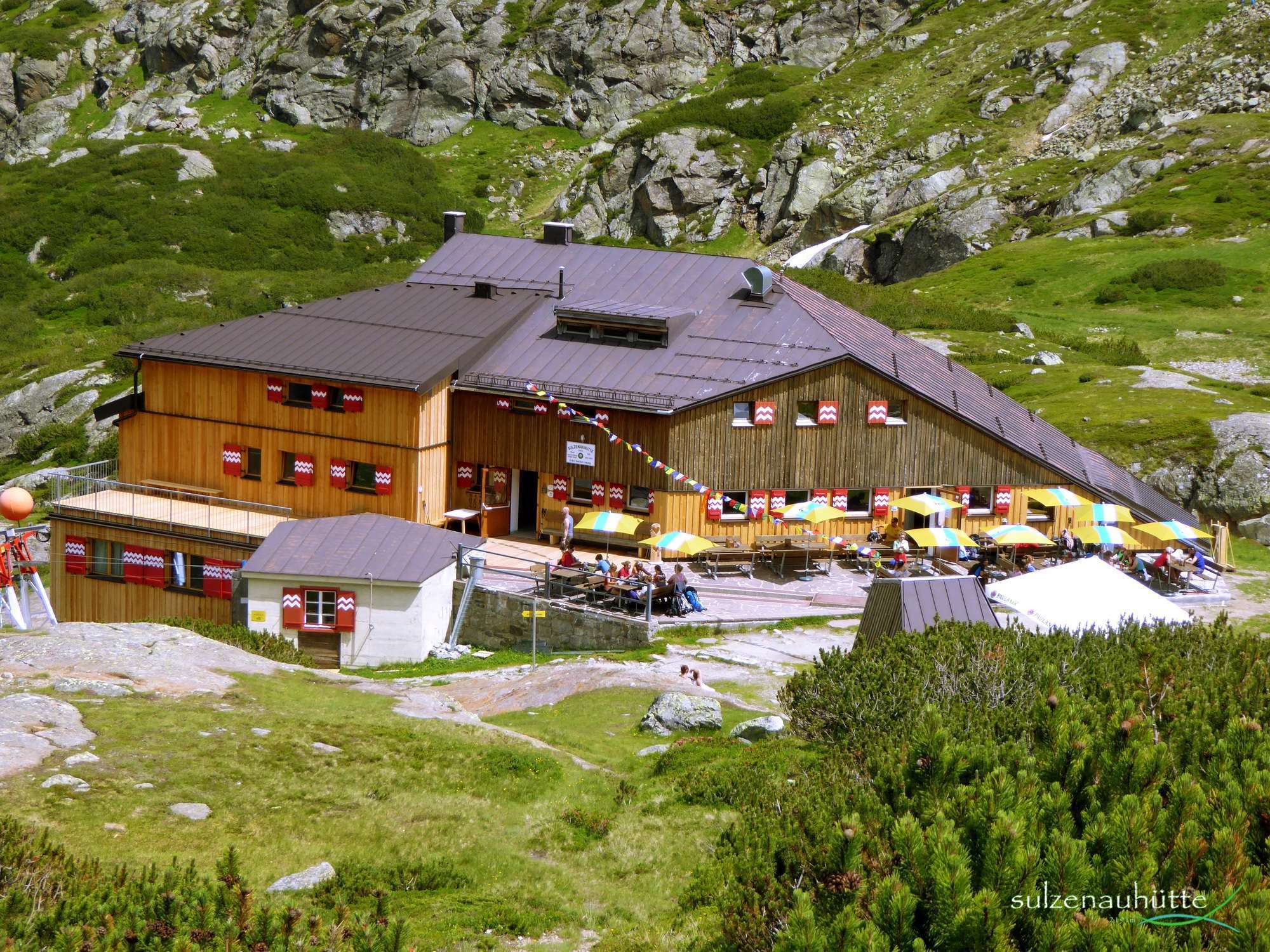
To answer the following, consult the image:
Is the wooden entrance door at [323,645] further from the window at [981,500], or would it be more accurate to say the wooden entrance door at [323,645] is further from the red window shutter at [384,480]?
the window at [981,500]

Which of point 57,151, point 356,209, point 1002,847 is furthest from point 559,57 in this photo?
point 1002,847

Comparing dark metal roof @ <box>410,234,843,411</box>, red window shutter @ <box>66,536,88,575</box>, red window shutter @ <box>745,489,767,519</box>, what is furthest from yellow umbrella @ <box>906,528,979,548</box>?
red window shutter @ <box>66,536,88,575</box>

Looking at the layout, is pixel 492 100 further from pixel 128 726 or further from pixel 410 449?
pixel 128 726

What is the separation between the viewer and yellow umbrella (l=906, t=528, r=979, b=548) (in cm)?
3825

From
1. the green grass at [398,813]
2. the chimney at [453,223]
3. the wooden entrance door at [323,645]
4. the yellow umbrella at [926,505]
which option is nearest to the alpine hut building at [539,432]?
the yellow umbrella at [926,505]

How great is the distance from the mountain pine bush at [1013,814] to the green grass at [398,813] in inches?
62.6

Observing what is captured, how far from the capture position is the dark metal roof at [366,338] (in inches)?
1706

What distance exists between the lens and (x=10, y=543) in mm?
33750

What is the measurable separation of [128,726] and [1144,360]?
5496cm

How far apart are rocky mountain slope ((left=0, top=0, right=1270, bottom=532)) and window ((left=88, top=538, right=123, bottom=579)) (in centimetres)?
2669

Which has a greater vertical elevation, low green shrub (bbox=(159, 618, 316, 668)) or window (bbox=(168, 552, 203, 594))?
window (bbox=(168, 552, 203, 594))

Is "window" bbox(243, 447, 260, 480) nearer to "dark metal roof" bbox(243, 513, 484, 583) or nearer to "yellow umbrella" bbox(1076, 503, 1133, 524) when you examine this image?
"dark metal roof" bbox(243, 513, 484, 583)

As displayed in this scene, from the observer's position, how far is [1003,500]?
4438cm

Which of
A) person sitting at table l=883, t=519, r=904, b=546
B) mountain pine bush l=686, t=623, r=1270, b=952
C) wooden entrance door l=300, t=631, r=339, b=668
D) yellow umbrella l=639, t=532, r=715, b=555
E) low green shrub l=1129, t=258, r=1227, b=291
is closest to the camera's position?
mountain pine bush l=686, t=623, r=1270, b=952
